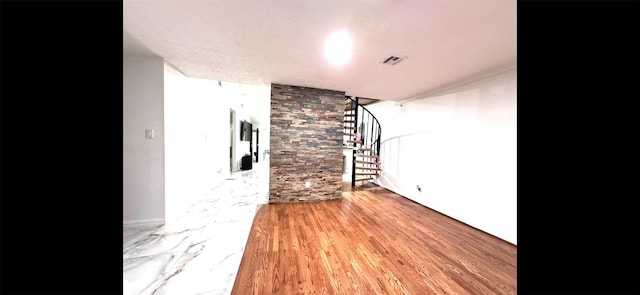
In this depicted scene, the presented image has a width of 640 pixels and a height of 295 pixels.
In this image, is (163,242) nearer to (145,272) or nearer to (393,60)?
(145,272)

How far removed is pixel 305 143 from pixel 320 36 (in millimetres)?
2076

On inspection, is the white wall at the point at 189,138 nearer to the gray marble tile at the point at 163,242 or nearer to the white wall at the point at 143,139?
the white wall at the point at 143,139

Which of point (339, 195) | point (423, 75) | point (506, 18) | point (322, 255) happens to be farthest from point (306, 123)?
point (506, 18)

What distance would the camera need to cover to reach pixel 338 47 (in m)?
2.08

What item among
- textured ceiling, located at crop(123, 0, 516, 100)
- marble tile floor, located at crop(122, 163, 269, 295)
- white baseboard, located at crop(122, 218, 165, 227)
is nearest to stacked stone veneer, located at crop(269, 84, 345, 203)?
textured ceiling, located at crop(123, 0, 516, 100)

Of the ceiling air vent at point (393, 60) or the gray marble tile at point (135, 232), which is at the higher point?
the ceiling air vent at point (393, 60)

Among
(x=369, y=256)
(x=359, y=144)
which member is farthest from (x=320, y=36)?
(x=359, y=144)

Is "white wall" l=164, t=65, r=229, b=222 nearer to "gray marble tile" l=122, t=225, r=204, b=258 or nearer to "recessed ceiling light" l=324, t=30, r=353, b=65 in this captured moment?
"gray marble tile" l=122, t=225, r=204, b=258

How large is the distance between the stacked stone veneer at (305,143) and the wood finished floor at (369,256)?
1.88 ft

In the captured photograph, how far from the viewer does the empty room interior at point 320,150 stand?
63.9 inches

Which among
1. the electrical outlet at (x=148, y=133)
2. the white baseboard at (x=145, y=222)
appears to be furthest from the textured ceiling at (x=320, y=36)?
the white baseboard at (x=145, y=222)

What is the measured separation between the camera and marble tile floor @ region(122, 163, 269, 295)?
61.6 inches

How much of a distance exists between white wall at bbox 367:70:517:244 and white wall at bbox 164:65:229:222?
4.02 m
